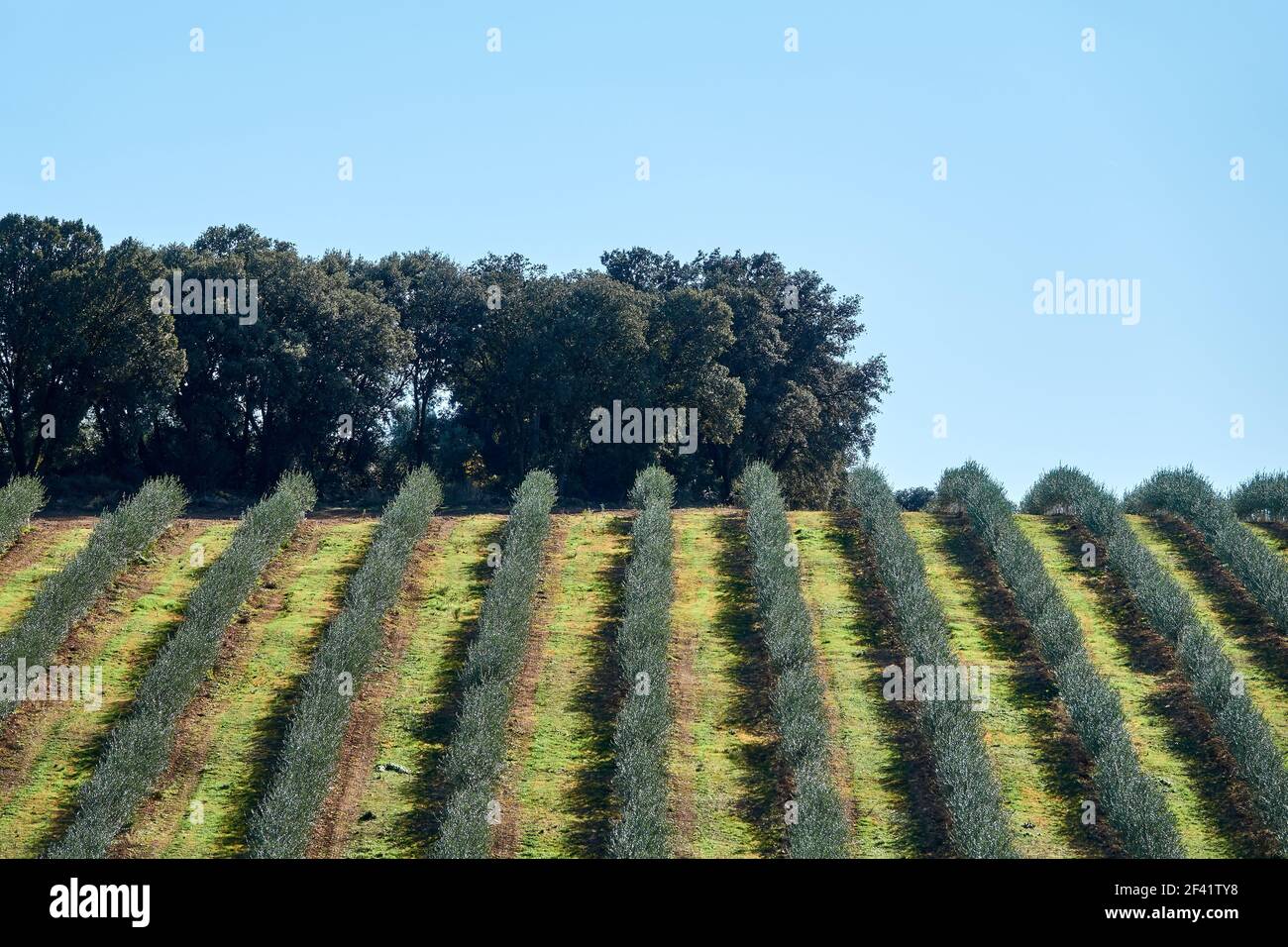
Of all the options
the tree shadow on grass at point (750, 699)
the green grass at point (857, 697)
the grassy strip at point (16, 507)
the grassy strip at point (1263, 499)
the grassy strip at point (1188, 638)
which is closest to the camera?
the green grass at point (857, 697)

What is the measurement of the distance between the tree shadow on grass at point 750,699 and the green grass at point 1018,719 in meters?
3.34

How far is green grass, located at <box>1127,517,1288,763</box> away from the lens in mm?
25156

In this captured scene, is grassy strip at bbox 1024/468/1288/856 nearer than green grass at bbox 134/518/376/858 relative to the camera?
No

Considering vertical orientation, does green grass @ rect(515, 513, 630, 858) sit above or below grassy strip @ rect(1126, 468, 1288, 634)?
below

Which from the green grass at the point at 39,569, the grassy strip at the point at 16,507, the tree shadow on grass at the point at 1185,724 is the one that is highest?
the grassy strip at the point at 16,507

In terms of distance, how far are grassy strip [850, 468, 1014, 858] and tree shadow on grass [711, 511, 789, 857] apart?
7.71 feet

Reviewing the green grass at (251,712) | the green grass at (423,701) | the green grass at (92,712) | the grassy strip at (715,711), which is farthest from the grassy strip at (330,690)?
the grassy strip at (715,711)

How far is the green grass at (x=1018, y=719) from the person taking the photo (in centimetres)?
2117

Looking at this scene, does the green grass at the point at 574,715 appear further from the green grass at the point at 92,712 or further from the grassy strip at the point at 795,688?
the green grass at the point at 92,712

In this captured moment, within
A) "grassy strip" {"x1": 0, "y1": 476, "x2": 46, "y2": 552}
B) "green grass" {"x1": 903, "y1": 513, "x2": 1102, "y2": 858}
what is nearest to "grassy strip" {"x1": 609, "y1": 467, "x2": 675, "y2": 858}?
"green grass" {"x1": 903, "y1": 513, "x2": 1102, "y2": 858}

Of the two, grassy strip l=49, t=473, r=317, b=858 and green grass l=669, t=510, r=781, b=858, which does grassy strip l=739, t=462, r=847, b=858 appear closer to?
green grass l=669, t=510, r=781, b=858

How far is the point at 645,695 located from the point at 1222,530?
50.7 ft

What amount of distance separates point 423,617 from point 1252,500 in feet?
66.1

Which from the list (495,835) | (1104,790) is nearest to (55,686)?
(495,835)
